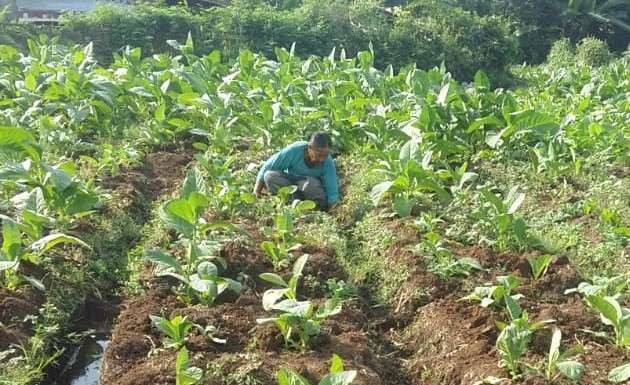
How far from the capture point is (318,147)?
5.83m

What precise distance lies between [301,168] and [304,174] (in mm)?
57

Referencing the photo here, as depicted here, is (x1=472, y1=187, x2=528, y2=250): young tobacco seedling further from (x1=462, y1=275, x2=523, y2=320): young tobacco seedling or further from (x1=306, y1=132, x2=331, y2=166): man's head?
(x1=306, y1=132, x2=331, y2=166): man's head

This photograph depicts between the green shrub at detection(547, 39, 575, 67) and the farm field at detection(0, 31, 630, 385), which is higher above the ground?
the farm field at detection(0, 31, 630, 385)

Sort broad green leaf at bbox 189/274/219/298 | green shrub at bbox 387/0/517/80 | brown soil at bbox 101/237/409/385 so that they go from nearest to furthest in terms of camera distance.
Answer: brown soil at bbox 101/237/409/385 → broad green leaf at bbox 189/274/219/298 → green shrub at bbox 387/0/517/80

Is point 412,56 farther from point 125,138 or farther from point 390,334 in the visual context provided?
point 390,334

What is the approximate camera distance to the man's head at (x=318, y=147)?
228 inches

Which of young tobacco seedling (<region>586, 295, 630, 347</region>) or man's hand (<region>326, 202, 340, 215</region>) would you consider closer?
young tobacco seedling (<region>586, 295, 630, 347</region>)

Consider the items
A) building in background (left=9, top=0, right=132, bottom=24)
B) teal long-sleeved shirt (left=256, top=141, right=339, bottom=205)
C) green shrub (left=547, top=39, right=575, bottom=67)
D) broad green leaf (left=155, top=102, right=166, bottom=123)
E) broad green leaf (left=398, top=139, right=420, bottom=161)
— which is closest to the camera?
broad green leaf (left=398, top=139, right=420, bottom=161)

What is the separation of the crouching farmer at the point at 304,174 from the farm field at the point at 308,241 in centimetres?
17

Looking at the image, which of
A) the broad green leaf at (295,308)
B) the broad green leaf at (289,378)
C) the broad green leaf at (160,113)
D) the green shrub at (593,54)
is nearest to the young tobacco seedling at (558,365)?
the broad green leaf at (295,308)

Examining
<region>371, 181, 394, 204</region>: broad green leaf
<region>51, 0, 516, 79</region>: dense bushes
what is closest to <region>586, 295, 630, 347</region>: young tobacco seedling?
<region>371, 181, 394, 204</region>: broad green leaf

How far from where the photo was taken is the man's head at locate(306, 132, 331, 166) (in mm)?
5789

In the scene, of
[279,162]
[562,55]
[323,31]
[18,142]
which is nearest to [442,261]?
[279,162]

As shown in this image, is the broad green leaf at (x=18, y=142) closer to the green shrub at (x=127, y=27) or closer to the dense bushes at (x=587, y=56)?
the green shrub at (x=127, y=27)
